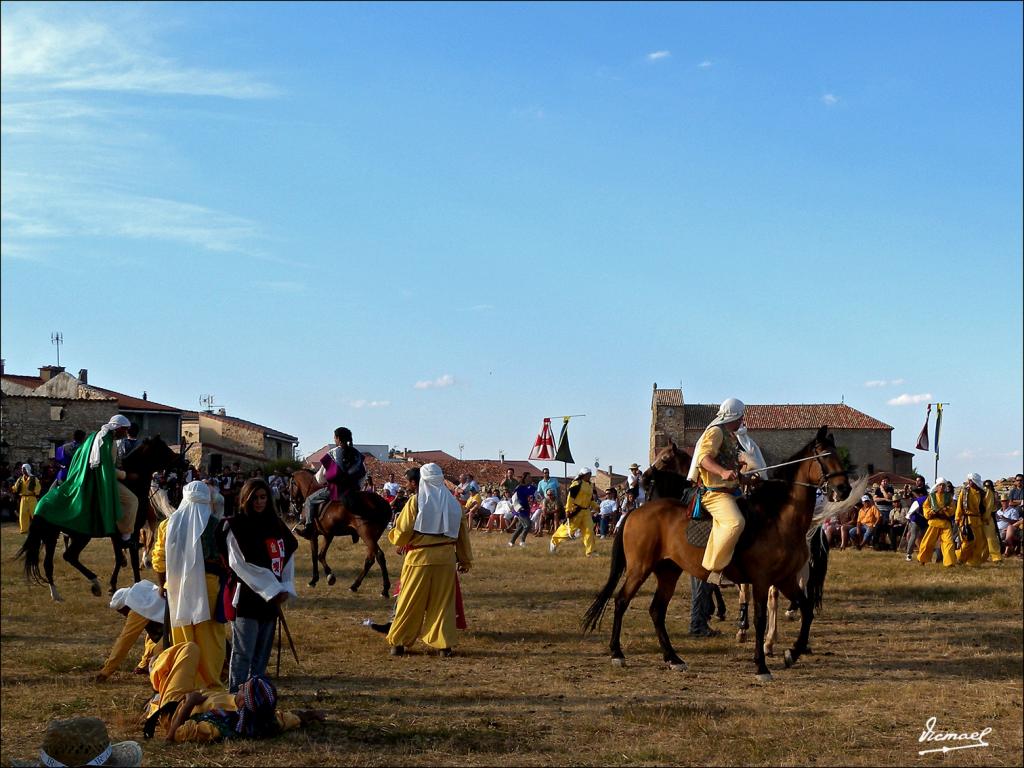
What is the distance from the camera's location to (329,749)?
7727 mm

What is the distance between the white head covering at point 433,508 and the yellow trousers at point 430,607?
1.22 feet

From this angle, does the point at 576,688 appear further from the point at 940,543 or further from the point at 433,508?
the point at 940,543

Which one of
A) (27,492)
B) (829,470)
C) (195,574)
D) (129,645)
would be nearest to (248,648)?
(195,574)

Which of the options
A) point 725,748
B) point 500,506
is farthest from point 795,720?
point 500,506

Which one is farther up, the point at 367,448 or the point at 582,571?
the point at 367,448

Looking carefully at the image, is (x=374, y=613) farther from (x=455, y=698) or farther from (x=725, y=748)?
(x=725, y=748)

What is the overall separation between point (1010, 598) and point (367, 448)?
1008 centimetres

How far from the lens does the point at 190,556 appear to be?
333 inches

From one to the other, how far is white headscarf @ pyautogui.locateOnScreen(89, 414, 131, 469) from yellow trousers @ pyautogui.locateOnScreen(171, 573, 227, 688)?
5538 millimetres

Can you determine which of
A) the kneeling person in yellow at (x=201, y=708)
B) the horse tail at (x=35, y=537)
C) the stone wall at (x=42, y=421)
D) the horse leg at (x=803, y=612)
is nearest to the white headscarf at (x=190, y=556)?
the kneeling person in yellow at (x=201, y=708)

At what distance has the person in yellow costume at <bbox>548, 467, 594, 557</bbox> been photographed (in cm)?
2322

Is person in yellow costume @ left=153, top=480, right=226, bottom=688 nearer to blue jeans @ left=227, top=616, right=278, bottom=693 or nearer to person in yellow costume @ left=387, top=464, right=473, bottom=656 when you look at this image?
blue jeans @ left=227, top=616, right=278, bottom=693

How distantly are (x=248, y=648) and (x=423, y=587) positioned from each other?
11.0ft

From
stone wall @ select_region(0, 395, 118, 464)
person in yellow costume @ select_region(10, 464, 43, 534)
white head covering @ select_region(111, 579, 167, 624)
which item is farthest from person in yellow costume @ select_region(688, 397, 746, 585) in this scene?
person in yellow costume @ select_region(10, 464, 43, 534)
